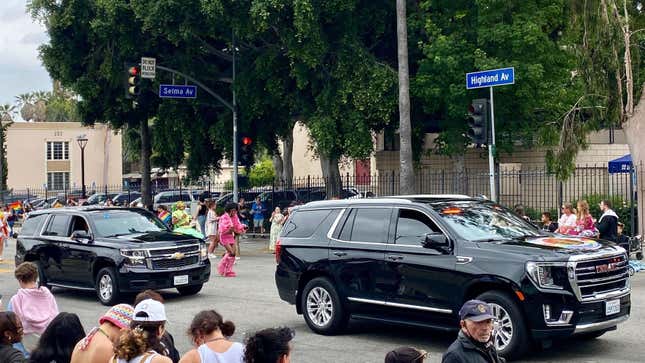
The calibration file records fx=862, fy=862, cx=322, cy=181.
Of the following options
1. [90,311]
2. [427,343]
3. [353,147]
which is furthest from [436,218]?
[353,147]

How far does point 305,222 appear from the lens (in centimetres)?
1249

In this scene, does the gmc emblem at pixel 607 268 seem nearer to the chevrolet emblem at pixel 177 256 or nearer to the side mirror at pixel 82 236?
the chevrolet emblem at pixel 177 256

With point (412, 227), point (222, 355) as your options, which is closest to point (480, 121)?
point (412, 227)

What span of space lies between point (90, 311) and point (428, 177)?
22.0 meters

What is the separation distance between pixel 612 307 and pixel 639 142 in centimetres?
1381

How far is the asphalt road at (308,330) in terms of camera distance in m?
10.4

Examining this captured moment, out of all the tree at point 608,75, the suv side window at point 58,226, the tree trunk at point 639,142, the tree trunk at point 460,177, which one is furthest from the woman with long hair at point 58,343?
the tree trunk at point 460,177

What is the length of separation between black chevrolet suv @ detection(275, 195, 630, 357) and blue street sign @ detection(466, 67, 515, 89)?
7.42m

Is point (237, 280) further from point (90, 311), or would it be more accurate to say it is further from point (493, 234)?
point (493, 234)

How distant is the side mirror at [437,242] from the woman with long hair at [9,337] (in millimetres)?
5471

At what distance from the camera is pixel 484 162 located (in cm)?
3488

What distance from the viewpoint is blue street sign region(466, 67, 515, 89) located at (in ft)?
60.3

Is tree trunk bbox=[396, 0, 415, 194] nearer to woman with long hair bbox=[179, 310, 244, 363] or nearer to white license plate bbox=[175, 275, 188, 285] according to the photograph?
white license plate bbox=[175, 275, 188, 285]

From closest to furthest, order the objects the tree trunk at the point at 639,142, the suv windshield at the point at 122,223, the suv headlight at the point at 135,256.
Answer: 1. the suv headlight at the point at 135,256
2. the suv windshield at the point at 122,223
3. the tree trunk at the point at 639,142
